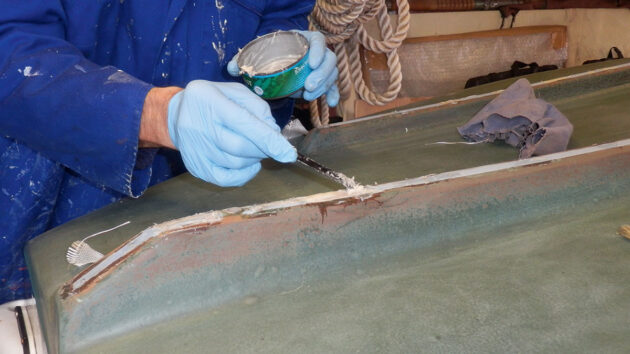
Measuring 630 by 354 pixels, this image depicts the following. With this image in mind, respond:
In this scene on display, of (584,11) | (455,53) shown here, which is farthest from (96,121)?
(584,11)

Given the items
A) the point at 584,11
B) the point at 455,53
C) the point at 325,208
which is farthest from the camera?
the point at 584,11

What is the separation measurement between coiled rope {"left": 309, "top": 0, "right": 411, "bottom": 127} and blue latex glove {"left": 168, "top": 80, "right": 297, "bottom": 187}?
874 mm

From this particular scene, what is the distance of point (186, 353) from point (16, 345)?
42 centimetres

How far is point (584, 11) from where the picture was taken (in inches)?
131

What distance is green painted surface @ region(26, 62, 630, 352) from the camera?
30.8 inches

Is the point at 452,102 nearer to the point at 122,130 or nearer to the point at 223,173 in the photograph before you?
the point at 223,173

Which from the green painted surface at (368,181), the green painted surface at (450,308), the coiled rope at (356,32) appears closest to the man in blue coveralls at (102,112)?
the green painted surface at (368,181)

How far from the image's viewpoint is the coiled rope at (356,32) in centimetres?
181

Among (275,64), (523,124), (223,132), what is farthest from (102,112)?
(523,124)

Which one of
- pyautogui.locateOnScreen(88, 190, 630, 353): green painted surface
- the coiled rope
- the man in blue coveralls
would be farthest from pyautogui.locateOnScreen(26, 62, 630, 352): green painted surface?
the coiled rope

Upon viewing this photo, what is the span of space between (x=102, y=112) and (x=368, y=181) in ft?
1.81

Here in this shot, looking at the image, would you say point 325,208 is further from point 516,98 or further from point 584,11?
point 584,11

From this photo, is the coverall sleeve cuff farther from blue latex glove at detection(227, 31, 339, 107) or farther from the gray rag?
the gray rag

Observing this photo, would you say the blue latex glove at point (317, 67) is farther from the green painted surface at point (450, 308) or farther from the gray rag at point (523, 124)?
the green painted surface at point (450, 308)
